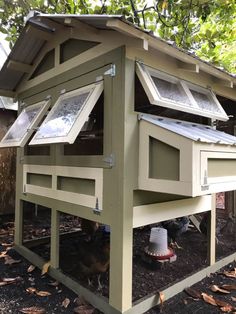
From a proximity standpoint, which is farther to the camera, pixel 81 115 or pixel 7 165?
pixel 7 165

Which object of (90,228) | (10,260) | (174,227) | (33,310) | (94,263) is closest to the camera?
(33,310)

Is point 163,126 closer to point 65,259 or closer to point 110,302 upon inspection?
point 110,302

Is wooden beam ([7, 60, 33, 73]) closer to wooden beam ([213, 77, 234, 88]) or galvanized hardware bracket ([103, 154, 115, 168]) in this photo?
galvanized hardware bracket ([103, 154, 115, 168])

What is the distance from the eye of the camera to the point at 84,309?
8.64ft

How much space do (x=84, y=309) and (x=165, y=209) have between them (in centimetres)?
126

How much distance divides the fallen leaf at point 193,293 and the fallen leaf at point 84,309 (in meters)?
1.10

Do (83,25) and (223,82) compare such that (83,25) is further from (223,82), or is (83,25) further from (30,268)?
(30,268)

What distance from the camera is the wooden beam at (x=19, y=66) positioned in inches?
151

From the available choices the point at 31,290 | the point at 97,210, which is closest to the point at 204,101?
the point at 97,210

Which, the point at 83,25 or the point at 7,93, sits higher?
the point at 83,25

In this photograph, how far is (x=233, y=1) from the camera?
188 inches

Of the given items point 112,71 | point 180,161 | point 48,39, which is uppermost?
point 48,39

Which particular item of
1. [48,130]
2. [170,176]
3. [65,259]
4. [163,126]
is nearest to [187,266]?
[65,259]

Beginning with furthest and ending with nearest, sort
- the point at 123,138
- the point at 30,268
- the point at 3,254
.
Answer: the point at 3,254 → the point at 30,268 → the point at 123,138
